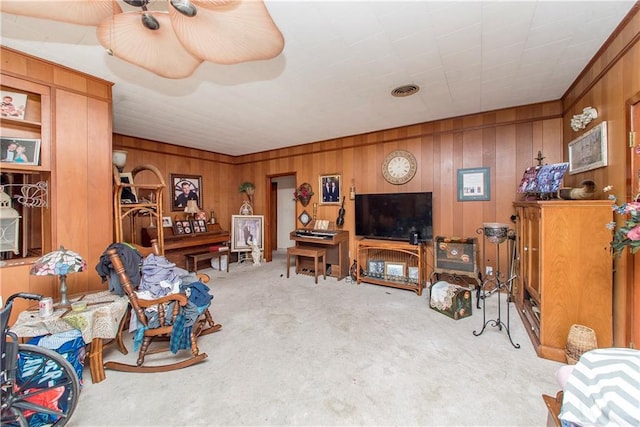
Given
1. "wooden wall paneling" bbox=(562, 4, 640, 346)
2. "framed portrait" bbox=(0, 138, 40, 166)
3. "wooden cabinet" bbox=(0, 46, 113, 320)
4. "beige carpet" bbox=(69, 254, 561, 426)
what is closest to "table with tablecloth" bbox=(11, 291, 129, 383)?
"beige carpet" bbox=(69, 254, 561, 426)

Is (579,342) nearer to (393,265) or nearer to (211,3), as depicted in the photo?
(393,265)

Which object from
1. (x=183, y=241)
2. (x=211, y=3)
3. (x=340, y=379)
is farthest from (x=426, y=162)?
(x=183, y=241)

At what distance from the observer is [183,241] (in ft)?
14.9

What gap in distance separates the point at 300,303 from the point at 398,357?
148 centimetres

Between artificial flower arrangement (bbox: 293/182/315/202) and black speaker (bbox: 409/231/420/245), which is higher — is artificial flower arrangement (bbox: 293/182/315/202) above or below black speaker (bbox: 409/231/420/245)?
above

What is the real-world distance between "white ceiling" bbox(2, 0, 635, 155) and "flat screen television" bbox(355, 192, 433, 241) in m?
1.17

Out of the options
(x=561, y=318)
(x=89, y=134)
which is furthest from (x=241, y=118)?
(x=561, y=318)

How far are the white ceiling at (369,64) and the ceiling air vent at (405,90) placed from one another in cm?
8

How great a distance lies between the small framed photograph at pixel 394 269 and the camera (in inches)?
154

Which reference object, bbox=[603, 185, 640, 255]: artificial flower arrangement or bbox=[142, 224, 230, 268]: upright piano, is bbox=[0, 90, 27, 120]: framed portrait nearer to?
bbox=[142, 224, 230, 268]: upright piano

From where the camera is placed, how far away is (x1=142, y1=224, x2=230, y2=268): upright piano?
14.3ft

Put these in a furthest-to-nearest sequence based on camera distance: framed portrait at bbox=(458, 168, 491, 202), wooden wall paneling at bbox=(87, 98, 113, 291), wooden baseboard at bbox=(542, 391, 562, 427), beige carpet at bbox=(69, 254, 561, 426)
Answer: framed portrait at bbox=(458, 168, 491, 202), wooden wall paneling at bbox=(87, 98, 113, 291), beige carpet at bbox=(69, 254, 561, 426), wooden baseboard at bbox=(542, 391, 562, 427)

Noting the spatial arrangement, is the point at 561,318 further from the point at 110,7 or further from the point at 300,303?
the point at 110,7

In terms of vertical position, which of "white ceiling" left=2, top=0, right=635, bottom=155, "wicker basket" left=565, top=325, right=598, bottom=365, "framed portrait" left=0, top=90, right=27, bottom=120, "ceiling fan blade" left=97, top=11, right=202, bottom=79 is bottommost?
"wicker basket" left=565, top=325, right=598, bottom=365
